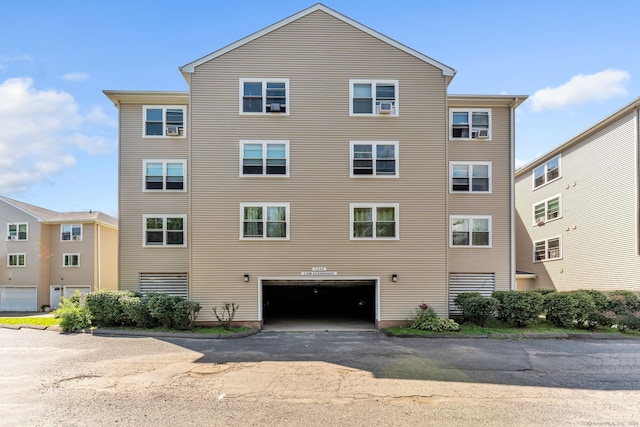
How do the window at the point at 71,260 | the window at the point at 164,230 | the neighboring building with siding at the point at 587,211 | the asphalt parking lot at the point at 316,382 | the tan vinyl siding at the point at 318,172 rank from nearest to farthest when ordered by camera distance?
the asphalt parking lot at the point at 316,382 < the tan vinyl siding at the point at 318,172 < the window at the point at 164,230 < the neighboring building with siding at the point at 587,211 < the window at the point at 71,260

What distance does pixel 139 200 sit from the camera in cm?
1641

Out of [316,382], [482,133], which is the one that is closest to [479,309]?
[482,133]

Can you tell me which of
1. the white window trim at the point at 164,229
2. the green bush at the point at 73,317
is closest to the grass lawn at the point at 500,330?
the white window trim at the point at 164,229

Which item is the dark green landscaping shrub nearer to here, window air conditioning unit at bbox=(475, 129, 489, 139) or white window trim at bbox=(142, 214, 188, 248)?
window air conditioning unit at bbox=(475, 129, 489, 139)

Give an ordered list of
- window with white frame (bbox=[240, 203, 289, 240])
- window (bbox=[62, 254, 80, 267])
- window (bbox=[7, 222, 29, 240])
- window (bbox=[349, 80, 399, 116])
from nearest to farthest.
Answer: window with white frame (bbox=[240, 203, 289, 240]) < window (bbox=[349, 80, 399, 116]) < window (bbox=[62, 254, 80, 267]) < window (bbox=[7, 222, 29, 240])

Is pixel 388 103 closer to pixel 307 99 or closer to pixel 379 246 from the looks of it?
pixel 307 99

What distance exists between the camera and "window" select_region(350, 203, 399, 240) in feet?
49.8

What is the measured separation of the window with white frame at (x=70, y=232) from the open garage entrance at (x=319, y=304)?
15752mm

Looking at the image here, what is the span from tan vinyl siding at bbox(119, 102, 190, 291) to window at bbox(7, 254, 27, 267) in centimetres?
1662

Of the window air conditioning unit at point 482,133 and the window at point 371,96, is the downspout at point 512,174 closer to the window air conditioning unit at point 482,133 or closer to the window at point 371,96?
the window air conditioning unit at point 482,133

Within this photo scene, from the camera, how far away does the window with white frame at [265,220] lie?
15.0 m

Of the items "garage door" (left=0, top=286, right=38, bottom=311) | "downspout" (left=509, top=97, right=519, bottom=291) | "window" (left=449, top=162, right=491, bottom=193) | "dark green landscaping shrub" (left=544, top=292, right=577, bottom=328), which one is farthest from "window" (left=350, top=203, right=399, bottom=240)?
"garage door" (left=0, top=286, right=38, bottom=311)

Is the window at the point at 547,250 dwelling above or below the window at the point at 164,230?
below

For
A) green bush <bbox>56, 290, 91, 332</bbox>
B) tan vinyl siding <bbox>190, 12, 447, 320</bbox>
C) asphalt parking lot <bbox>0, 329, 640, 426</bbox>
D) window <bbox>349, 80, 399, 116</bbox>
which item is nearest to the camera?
asphalt parking lot <bbox>0, 329, 640, 426</bbox>
